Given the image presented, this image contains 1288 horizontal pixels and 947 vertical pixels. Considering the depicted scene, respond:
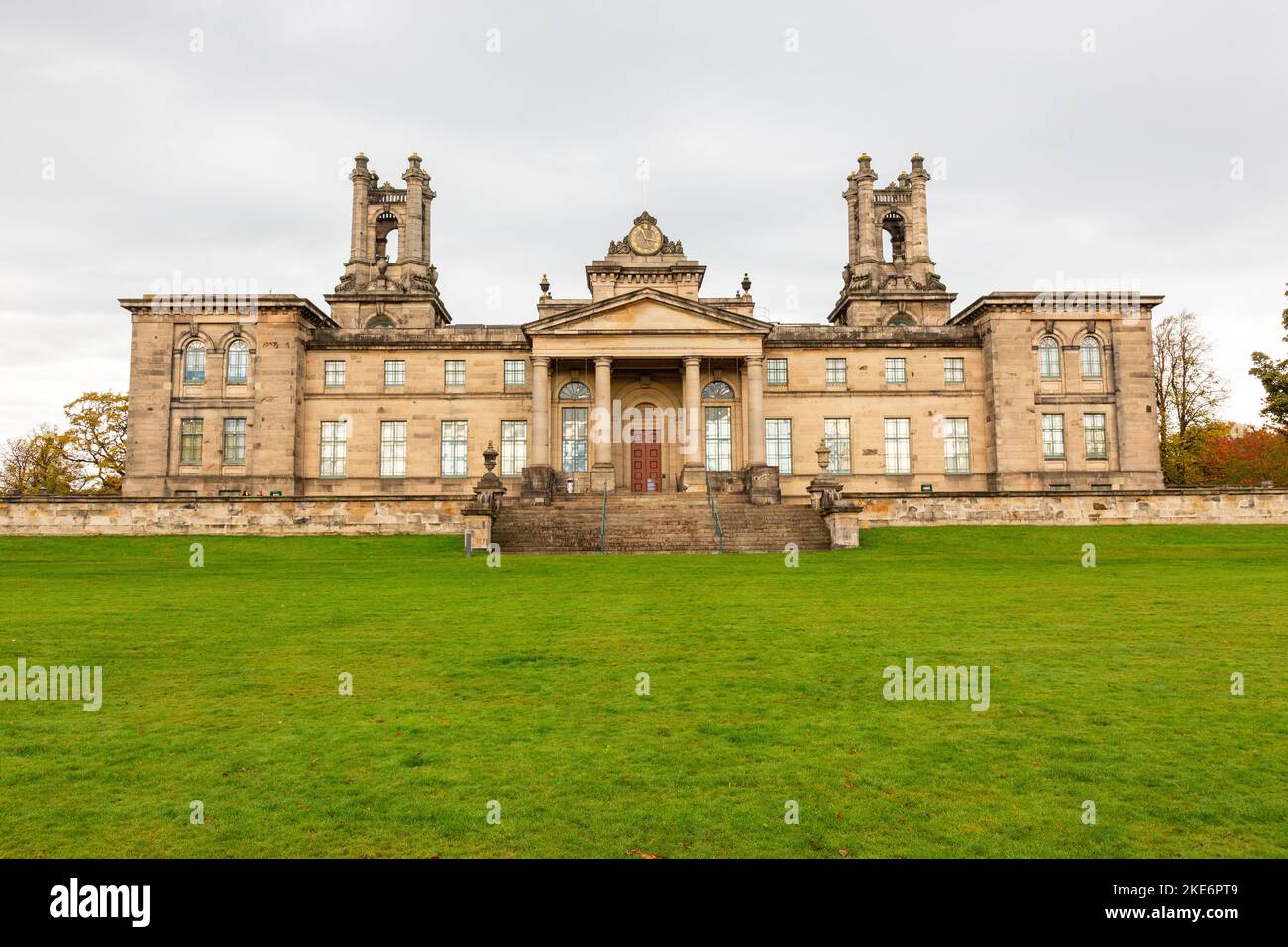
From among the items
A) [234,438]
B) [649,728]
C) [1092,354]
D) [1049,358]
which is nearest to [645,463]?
[234,438]

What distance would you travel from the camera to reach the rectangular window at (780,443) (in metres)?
45.3

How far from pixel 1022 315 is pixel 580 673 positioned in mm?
42198

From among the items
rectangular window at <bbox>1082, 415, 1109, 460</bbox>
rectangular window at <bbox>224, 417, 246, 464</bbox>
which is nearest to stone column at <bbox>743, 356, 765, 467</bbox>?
rectangular window at <bbox>1082, 415, 1109, 460</bbox>

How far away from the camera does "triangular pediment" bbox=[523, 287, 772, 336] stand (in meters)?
41.4

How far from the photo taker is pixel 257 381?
1725 inches

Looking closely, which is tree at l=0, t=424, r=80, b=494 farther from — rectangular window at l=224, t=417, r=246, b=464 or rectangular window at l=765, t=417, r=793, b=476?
rectangular window at l=765, t=417, r=793, b=476

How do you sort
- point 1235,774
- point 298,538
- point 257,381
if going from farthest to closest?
point 257,381
point 298,538
point 1235,774

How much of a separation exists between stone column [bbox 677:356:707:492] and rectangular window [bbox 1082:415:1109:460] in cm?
1981

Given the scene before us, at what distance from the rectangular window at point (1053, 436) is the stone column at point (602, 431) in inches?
869

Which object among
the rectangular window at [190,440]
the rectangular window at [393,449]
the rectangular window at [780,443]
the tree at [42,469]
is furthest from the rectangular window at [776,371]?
the tree at [42,469]

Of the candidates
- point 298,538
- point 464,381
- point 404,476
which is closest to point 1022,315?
→ point 464,381

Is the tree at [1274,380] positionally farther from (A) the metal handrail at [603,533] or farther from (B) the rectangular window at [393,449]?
(B) the rectangular window at [393,449]
